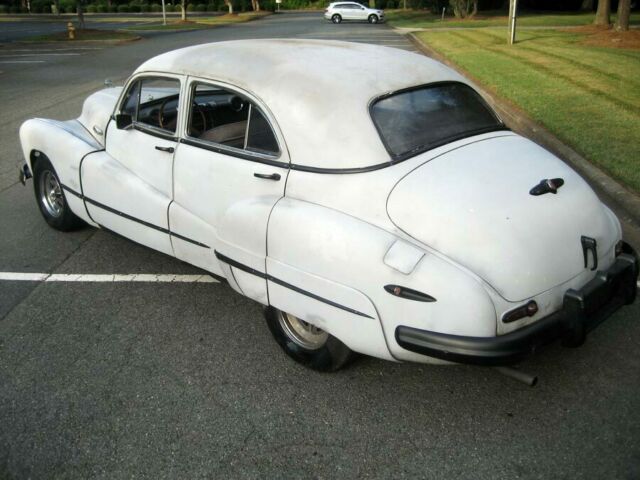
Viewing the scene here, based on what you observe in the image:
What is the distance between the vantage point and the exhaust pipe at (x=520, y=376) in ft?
10.3

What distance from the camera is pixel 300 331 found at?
145 inches

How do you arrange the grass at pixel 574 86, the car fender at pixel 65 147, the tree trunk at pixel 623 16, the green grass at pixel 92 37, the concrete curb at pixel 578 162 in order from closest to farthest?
the car fender at pixel 65 147 → the concrete curb at pixel 578 162 → the grass at pixel 574 86 → the tree trunk at pixel 623 16 → the green grass at pixel 92 37

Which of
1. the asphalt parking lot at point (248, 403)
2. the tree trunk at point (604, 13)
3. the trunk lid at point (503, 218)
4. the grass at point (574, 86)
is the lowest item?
the asphalt parking lot at point (248, 403)

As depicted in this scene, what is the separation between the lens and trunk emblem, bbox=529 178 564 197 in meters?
3.24

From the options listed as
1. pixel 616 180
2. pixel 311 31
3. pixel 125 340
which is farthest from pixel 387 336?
pixel 311 31

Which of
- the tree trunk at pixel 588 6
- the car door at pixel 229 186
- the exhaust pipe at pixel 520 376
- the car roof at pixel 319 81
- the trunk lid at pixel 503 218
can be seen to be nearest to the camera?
the trunk lid at pixel 503 218

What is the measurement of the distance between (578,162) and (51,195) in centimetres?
568

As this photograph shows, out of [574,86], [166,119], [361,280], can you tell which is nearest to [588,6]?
[574,86]

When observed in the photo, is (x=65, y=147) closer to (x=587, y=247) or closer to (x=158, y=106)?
(x=158, y=106)

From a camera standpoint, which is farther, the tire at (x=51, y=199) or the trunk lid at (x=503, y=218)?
the tire at (x=51, y=199)

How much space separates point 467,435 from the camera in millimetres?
3072

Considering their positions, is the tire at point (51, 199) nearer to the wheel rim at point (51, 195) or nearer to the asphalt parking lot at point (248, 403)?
the wheel rim at point (51, 195)

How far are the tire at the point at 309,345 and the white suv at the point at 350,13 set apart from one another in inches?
1568

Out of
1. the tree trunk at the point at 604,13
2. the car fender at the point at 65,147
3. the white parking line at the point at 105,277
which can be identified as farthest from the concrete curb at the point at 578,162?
the tree trunk at the point at 604,13
